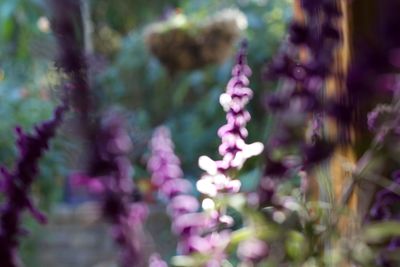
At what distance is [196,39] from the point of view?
3.75 m

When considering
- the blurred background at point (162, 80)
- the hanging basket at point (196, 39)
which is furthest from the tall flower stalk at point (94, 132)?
the hanging basket at point (196, 39)

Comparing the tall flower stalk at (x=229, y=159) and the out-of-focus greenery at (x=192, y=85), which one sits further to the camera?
the out-of-focus greenery at (x=192, y=85)

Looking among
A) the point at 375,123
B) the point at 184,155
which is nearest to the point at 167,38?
the point at 184,155

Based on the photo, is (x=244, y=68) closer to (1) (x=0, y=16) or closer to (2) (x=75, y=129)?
(2) (x=75, y=129)

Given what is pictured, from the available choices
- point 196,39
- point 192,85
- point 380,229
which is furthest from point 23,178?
point 192,85

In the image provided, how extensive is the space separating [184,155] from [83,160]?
3.61 metres

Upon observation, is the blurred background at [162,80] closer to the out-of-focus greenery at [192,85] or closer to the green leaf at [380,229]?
the out-of-focus greenery at [192,85]

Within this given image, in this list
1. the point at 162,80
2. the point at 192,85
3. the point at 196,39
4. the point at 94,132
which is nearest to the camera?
the point at 94,132

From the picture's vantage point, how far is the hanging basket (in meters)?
3.74

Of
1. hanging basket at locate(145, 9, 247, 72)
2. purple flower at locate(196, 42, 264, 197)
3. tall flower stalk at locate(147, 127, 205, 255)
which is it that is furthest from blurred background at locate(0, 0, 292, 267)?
purple flower at locate(196, 42, 264, 197)

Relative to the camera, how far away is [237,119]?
1.70 feet

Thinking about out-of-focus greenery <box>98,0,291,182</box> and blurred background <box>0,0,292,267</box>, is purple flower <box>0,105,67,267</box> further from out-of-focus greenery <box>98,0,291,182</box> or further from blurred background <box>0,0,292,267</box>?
out-of-focus greenery <box>98,0,291,182</box>

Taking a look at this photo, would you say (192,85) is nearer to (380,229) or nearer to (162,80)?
(162,80)

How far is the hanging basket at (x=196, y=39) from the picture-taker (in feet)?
12.3
